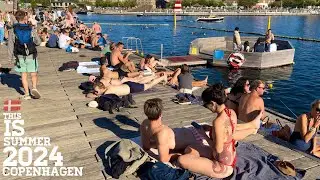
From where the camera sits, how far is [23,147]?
20.0 ft

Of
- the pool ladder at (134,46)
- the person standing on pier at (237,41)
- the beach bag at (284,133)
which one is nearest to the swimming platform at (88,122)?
the beach bag at (284,133)

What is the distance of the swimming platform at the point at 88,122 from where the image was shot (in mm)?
5613

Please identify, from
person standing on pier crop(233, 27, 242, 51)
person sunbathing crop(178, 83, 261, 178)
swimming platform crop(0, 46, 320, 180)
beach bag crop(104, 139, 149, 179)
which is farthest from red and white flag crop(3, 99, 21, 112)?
person standing on pier crop(233, 27, 242, 51)

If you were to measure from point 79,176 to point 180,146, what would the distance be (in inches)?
69.4

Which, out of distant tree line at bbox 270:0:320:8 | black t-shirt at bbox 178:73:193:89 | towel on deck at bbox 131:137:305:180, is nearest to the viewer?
towel on deck at bbox 131:137:305:180

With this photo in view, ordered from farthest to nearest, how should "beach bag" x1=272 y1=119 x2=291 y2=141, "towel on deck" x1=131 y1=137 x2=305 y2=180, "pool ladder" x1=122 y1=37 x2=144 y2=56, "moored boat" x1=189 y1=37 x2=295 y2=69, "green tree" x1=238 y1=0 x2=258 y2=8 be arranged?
"green tree" x1=238 y1=0 x2=258 y2=8 → "pool ladder" x1=122 y1=37 x2=144 y2=56 → "moored boat" x1=189 y1=37 x2=295 y2=69 → "beach bag" x1=272 y1=119 x2=291 y2=141 → "towel on deck" x1=131 y1=137 x2=305 y2=180

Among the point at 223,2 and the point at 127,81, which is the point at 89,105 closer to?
the point at 127,81

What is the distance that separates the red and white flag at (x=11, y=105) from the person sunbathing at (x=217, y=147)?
5.35 metres

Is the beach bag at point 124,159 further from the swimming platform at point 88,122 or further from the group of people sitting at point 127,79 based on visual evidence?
the group of people sitting at point 127,79

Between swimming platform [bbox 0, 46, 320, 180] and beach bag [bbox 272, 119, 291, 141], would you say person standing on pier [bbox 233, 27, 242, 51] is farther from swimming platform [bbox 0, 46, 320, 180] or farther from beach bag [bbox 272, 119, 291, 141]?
beach bag [bbox 272, 119, 291, 141]

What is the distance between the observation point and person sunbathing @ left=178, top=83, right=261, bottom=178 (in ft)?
14.5

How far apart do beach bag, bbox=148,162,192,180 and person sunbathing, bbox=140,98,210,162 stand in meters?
0.21

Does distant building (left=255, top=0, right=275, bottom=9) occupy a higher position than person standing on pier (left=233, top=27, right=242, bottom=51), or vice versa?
distant building (left=255, top=0, right=275, bottom=9)

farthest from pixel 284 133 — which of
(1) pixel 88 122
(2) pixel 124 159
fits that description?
(1) pixel 88 122
